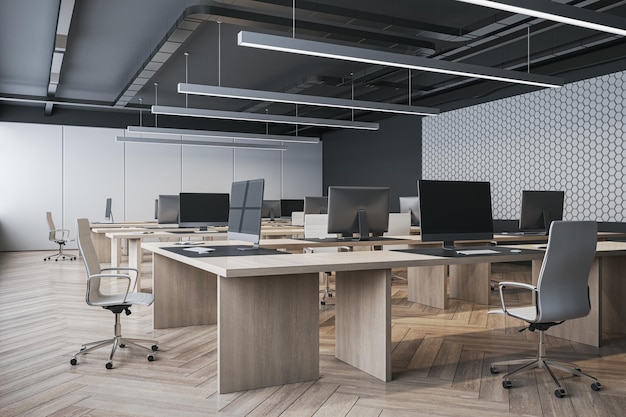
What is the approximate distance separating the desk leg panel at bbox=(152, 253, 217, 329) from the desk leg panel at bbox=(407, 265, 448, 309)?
2.44 meters

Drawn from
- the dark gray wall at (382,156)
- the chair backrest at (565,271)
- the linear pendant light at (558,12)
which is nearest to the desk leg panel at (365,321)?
the chair backrest at (565,271)

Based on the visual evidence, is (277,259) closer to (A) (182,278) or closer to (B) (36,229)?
(A) (182,278)

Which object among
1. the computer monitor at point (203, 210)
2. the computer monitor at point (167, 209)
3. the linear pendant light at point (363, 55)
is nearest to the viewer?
the linear pendant light at point (363, 55)

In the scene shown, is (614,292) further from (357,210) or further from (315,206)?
(315,206)

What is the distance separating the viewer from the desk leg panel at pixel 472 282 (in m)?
6.25

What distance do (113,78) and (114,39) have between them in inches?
102

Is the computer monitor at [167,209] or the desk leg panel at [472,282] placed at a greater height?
the computer monitor at [167,209]

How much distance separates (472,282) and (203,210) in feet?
11.1

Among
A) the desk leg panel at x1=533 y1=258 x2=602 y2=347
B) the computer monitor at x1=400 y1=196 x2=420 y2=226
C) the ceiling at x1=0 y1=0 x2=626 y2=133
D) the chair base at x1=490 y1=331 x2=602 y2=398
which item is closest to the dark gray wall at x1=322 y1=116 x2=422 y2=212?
the ceiling at x1=0 y1=0 x2=626 y2=133

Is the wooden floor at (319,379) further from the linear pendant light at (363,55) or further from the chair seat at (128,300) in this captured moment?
the linear pendant light at (363,55)

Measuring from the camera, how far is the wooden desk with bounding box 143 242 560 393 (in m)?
3.25

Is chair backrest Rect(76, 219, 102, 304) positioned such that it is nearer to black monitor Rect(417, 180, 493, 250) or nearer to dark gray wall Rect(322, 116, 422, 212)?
black monitor Rect(417, 180, 493, 250)

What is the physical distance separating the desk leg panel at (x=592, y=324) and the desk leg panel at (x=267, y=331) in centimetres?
238

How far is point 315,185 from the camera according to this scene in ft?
53.3
